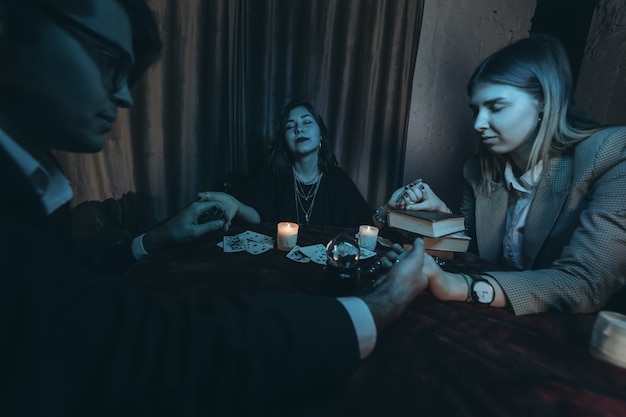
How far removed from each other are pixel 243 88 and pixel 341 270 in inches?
79.4

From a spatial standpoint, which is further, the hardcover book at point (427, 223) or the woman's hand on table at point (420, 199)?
→ the woman's hand on table at point (420, 199)

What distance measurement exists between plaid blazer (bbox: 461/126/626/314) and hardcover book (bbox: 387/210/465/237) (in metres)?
0.26

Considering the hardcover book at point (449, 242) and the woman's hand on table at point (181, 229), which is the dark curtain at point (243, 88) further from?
the hardcover book at point (449, 242)

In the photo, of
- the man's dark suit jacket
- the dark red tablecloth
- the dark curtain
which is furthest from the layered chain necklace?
the man's dark suit jacket

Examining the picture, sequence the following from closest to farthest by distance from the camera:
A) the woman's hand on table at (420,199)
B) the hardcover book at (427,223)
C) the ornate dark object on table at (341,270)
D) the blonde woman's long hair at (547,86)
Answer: the ornate dark object on table at (341,270), the hardcover book at (427,223), the blonde woman's long hair at (547,86), the woman's hand on table at (420,199)

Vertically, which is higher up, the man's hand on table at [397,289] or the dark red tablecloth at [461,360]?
the man's hand on table at [397,289]

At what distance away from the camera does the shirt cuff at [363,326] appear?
1.93 ft

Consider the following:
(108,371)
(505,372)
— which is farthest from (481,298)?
(108,371)

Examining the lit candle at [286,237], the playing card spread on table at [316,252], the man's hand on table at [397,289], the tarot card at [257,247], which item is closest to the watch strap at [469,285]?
the man's hand on table at [397,289]

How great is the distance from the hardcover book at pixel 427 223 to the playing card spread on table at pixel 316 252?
359mm

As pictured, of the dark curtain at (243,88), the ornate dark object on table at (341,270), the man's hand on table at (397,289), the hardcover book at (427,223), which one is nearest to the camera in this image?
the man's hand on table at (397,289)

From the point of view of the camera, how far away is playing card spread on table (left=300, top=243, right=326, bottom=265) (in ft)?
3.88

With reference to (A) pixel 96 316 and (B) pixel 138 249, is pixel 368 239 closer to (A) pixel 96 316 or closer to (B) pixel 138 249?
(B) pixel 138 249

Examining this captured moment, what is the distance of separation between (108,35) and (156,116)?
1919 mm
